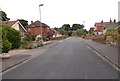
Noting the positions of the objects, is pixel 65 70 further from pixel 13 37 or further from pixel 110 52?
pixel 13 37

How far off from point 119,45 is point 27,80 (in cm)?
2836

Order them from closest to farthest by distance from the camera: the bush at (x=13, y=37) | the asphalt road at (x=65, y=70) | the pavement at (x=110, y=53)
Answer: the asphalt road at (x=65, y=70), the pavement at (x=110, y=53), the bush at (x=13, y=37)

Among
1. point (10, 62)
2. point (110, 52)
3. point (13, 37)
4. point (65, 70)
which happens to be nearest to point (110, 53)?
point (110, 52)

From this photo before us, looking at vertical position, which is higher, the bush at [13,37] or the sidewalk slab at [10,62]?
the bush at [13,37]

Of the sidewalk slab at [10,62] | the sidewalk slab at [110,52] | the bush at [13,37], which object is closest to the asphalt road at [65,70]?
the sidewalk slab at [10,62]

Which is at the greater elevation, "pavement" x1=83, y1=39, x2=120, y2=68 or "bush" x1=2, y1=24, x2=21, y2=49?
"bush" x1=2, y1=24, x2=21, y2=49

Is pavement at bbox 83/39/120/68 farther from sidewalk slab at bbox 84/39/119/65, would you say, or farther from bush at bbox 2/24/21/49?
bush at bbox 2/24/21/49

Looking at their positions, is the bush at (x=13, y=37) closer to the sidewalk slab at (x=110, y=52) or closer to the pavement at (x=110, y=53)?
the sidewalk slab at (x=110, y=52)

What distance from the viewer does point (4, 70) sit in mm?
17484

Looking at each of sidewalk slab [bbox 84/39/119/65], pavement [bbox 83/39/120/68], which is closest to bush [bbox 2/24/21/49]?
sidewalk slab [bbox 84/39/119/65]

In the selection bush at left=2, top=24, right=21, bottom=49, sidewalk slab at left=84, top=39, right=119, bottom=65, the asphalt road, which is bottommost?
sidewalk slab at left=84, top=39, right=119, bottom=65

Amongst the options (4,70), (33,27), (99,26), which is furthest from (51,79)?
(99,26)

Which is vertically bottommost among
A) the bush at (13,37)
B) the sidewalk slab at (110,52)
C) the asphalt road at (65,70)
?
the sidewalk slab at (110,52)

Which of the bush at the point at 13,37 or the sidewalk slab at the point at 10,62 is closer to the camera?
the sidewalk slab at the point at 10,62
